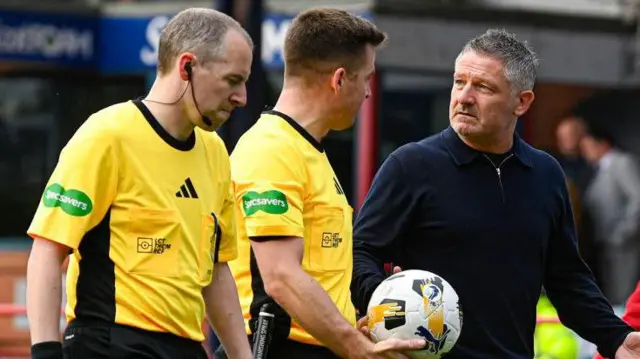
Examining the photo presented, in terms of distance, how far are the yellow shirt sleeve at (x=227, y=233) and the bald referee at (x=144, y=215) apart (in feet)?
0.36

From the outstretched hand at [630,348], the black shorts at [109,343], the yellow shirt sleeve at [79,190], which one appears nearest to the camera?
the yellow shirt sleeve at [79,190]

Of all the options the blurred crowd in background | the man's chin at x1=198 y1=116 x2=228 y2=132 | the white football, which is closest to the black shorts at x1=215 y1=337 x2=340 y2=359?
the white football

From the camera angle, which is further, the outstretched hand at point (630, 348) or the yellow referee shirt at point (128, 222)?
the outstretched hand at point (630, 348)

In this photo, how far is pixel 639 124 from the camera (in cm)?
1953

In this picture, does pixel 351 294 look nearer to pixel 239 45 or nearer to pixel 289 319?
pixel 289 319

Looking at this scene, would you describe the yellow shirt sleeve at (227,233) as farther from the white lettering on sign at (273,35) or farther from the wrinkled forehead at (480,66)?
the white lettering on sign at (273,35)

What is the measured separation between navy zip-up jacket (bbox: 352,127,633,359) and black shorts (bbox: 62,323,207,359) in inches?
36.9

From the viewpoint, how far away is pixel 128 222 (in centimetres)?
556

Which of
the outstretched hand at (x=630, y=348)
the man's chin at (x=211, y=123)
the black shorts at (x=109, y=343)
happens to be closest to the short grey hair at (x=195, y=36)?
the man's chin at (x=211, y=123)

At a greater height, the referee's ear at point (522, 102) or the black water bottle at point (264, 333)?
the referee's ear at point (522, 102)

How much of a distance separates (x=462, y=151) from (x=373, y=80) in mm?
9370

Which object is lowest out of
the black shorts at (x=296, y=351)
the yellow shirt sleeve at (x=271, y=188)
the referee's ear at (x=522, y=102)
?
the black shorts at (x=296, y=351)

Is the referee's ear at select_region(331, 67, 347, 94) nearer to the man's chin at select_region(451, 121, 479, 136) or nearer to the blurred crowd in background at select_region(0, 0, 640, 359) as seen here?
the man's chin at select_region(451, 121, 479, 136)

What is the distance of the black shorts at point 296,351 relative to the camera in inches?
237
